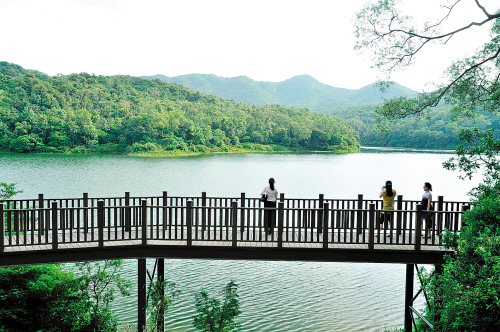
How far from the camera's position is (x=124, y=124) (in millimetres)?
75438

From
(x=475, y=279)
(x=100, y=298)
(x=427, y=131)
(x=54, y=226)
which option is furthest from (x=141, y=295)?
(x=427, y=131)

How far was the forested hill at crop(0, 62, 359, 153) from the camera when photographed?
2628 inches

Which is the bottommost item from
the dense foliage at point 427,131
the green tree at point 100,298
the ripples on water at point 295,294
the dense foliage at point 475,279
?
the ripples on water at point 295,294

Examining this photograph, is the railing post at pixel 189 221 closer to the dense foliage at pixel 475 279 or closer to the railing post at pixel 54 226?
the railing post at pixel 54 226

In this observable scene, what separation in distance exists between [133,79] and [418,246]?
121 metres

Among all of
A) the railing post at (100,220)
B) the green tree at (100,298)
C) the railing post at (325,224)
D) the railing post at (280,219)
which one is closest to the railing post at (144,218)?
the railing post at (100,220)

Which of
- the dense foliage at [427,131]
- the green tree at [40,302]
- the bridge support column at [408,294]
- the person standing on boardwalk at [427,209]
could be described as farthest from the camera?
the dense foliage at [427,131]

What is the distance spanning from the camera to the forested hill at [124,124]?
66763 millimetres

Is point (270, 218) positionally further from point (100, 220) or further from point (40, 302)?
point (40, 302)

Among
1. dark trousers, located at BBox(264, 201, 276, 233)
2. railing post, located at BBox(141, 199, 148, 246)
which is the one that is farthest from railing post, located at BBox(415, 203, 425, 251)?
railing post, located at BBox(141, 199, 148, 246)

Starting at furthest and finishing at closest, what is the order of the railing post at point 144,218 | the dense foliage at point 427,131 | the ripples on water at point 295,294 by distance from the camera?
the dense foliage at point 427,131 < the ripples on water at point 295,294 < the railing post at point 144,218

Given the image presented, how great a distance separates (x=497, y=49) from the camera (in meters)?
10.8

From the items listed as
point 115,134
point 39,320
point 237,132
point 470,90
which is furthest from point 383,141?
point 39,320

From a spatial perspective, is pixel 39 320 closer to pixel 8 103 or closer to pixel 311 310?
pixel 311 310
